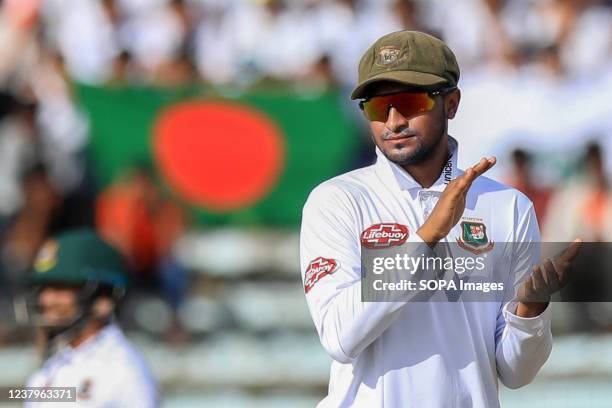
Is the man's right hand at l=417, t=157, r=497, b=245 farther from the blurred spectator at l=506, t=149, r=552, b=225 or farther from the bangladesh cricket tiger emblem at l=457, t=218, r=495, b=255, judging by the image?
the blurred spectator at l=506, t=149, r=552, b=225

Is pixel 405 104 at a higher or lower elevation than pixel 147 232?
lower

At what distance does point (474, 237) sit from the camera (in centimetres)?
282

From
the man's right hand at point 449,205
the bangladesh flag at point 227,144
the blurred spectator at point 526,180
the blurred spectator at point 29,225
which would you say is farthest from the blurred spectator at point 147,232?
the man's right hand at point 449,205

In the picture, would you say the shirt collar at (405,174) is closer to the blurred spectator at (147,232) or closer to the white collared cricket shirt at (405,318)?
the white collared cricket shirt at (405,318)

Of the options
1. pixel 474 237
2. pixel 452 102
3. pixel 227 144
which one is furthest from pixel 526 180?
pixel 474 237

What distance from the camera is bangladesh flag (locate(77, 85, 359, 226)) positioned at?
823 cm

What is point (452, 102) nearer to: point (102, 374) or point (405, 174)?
point (405, 174)

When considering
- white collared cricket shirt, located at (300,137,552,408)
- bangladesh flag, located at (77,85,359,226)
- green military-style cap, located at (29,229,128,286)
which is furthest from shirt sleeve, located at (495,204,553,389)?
bangladesh flag, located at (77,85,359,226)

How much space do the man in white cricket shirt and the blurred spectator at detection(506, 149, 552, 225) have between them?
4.31 metres

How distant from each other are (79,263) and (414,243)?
180cm

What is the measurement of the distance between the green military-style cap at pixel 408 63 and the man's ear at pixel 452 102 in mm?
51

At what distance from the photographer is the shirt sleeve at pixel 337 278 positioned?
2613 millimetres

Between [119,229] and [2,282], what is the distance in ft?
2.71

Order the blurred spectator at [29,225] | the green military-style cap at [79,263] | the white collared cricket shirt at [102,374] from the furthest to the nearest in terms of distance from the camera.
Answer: the blurred spectator at [29,225] → the green military-style cap at [79,263] → the white collared cricket shirt at [102,374]
